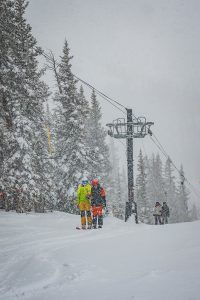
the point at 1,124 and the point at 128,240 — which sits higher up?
the point at 1,124

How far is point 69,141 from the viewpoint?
26531mm

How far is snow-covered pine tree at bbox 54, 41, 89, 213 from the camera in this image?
26.1 m

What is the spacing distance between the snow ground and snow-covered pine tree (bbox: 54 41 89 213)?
16570 mm

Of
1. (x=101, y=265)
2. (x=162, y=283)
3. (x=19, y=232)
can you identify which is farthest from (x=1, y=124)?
(x=162, y=283)

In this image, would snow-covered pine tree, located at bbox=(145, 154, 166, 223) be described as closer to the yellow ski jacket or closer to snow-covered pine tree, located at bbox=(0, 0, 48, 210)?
snow-covered pine tree, located at bbox=(0, 0, 48, 210)

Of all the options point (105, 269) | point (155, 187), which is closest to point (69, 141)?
point (105, 269)

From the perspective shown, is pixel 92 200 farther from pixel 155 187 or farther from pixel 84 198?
pixel 155 187

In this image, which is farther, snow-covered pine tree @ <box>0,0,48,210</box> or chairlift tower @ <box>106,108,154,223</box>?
chairlift tower @ <box>106,108,154,223</box>

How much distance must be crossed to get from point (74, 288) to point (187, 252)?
9.07 feet

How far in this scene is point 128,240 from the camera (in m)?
8.86

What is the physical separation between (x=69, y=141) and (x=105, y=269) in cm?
2111

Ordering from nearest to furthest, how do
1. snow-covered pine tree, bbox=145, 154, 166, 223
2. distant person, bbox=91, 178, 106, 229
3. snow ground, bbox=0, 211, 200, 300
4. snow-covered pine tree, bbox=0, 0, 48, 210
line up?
snow ground, bbox=0, 211, 200, 300 → distant person, bbox=91, 178, 106, 229 → snow-covered pine tree, bbox=0, 0, 48, 210 → snow-covered pine tree, bbox=145, 154, 166, 223

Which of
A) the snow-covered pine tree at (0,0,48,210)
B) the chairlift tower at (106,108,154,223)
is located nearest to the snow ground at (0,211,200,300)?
the snow-covered pine tree at (0,0,48,210)

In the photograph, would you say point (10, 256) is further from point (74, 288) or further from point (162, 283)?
point (162, 283)
